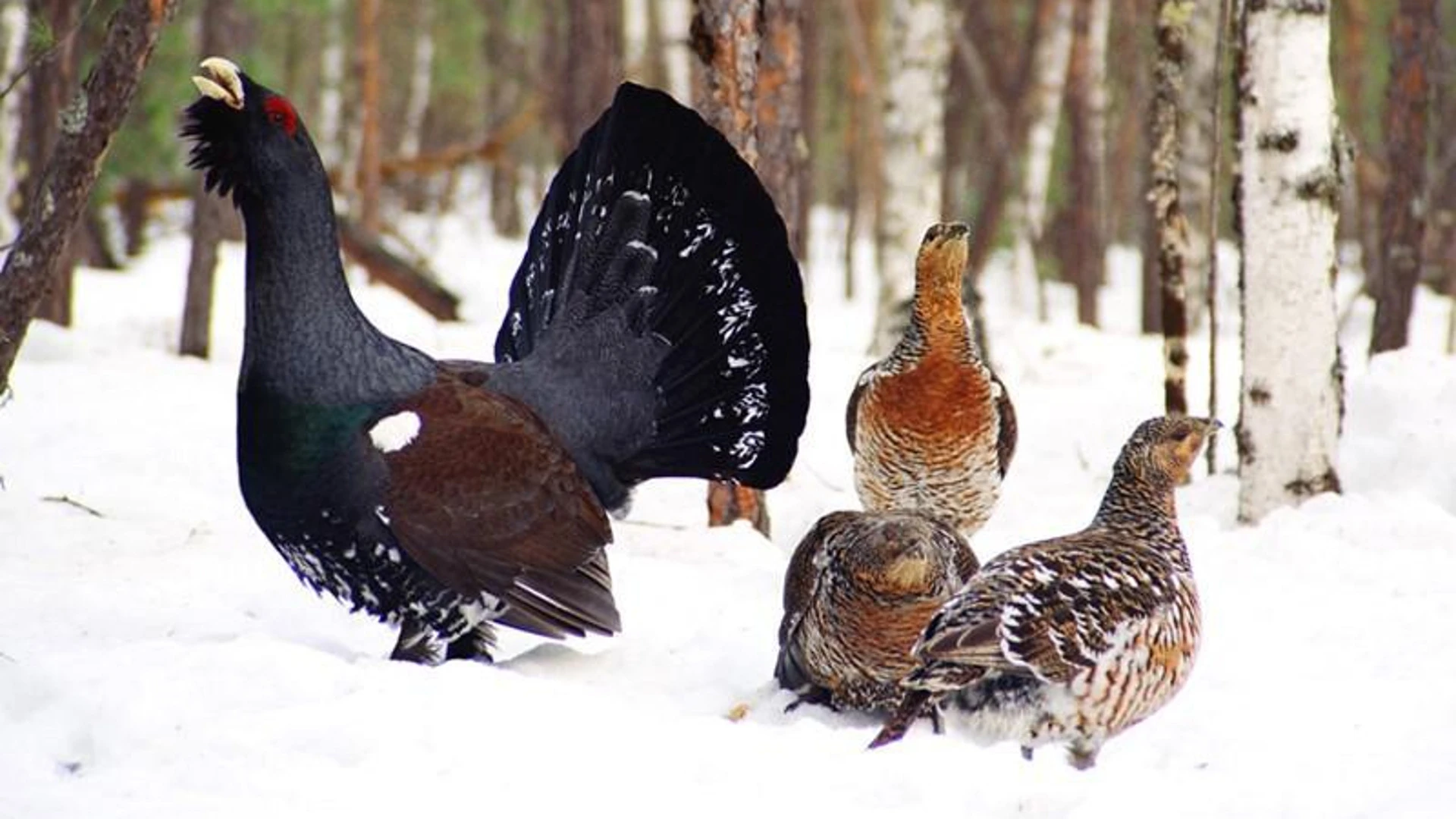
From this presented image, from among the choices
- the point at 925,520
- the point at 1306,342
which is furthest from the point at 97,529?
the point at 1306,342

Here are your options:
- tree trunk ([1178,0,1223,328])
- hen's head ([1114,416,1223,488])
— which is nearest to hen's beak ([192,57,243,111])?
hen's head ([1114,416,1223,488])

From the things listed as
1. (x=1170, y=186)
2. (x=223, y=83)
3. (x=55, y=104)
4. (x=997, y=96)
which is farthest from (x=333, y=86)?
(x=223, y=83)

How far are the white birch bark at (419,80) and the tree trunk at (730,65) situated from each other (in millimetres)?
26245

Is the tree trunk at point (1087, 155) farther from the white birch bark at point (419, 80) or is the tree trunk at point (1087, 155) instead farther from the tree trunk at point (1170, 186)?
the white birch bark at point (419, 80)

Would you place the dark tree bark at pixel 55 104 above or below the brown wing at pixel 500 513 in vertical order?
above

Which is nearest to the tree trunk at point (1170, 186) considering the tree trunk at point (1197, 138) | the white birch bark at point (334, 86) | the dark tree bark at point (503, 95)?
the tree trunk at point (1197, 138)

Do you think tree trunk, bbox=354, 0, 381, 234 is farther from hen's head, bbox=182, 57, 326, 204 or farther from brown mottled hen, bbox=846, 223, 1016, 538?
hen's head, bbox=182, 57, 326, 204

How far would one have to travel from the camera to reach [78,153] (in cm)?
613

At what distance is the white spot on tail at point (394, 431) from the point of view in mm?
5547

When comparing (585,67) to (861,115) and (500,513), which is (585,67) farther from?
(500,513)

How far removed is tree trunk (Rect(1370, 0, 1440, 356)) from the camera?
12.4m

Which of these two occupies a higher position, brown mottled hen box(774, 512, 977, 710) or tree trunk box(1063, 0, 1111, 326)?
tree trunk box(1063, 0, 1111, 326)

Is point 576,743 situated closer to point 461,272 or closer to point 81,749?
point 81,749

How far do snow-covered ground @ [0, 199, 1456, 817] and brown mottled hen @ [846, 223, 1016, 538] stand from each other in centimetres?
74
